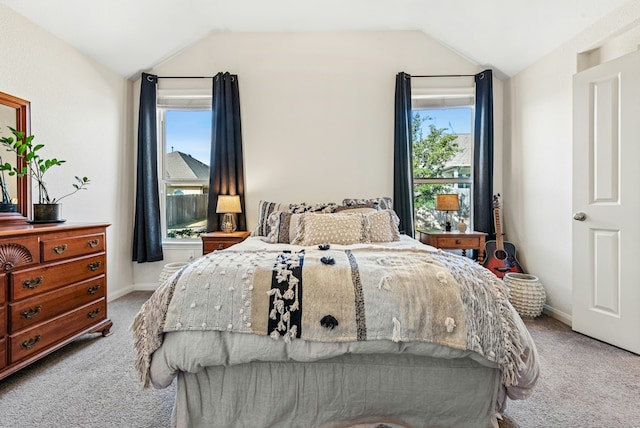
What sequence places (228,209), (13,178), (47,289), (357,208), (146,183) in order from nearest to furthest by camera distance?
(47,289), (13,178), (357,208), (228,209), (146,183)

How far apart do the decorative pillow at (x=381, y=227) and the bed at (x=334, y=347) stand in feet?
3.48

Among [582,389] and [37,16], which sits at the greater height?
[37,16]

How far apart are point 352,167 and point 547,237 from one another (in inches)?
79.8

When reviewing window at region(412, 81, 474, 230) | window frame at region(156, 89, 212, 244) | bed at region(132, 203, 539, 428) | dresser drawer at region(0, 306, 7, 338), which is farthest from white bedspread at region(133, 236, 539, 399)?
window frame at region(156, 89, 212, 244)

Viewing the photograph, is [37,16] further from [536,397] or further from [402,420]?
[536,397]

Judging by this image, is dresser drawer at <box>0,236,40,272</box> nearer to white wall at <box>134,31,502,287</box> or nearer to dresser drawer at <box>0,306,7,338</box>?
dresser drawer at <box>0,306,7,338</box>

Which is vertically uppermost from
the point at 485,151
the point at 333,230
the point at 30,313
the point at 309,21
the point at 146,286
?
the point at 309,21

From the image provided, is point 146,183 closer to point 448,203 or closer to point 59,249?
point 59,249

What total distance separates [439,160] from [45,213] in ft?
12.2

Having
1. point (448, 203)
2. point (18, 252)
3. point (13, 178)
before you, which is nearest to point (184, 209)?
point (13, 178)

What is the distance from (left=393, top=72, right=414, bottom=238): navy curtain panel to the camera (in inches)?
130

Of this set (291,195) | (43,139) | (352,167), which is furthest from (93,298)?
(352,167)

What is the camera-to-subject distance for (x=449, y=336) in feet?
3.87

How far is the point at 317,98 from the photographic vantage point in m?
3.45
